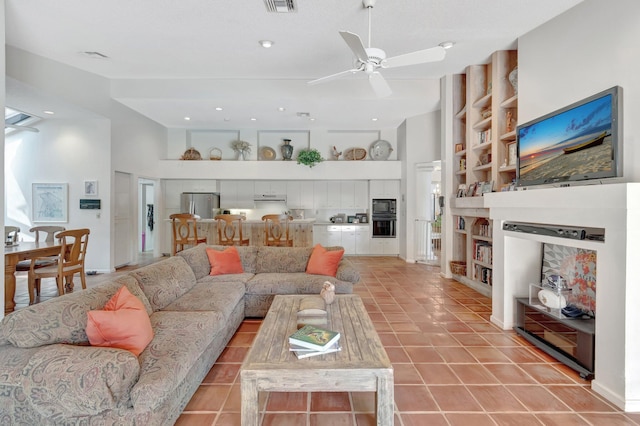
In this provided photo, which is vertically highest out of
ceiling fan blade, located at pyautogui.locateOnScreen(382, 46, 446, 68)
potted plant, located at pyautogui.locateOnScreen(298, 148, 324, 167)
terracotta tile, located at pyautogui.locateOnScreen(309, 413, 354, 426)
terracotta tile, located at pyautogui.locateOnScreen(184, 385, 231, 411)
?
ceiling fan blade, located at pyautogui.locateOnScreen(382, 46, 446, 68)

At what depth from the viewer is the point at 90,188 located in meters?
5.81

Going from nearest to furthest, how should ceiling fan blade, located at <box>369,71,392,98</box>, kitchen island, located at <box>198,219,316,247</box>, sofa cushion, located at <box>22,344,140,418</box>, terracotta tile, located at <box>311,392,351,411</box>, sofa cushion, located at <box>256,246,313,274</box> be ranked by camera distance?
sofa cushion, located at <box>22,344,140,418</box> < terracotta tile, located at <box>311,392,351,411</box> < ceiling fan blade, located at <box>369,71,392,98</box> < sofa cushion, located at <box>256,246,313,274</box> < kitchen island, located at <box>198,219,316,247</box>

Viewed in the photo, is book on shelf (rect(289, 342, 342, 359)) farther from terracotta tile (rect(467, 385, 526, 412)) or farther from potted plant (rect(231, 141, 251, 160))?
potted plant (rect(231, 141, 251, 160))

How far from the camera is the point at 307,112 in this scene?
20.9 ft

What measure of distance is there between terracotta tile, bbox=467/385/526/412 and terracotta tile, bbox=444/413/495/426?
0.10 meters

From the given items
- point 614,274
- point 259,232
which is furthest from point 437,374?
point 259,232

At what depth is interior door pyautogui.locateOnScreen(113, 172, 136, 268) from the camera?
6.12 metres

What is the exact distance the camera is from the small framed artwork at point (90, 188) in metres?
5.80

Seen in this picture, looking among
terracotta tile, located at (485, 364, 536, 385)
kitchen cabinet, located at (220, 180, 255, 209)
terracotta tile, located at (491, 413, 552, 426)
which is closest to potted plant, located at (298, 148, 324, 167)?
kitchen cabinet, located at (220, 180, 255, 209)

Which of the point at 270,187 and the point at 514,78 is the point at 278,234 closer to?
the point at 270,187

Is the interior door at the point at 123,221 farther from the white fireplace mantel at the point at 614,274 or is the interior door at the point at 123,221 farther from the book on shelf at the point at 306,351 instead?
the white fireplace mantel at the point at 614,274

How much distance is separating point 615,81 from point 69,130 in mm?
7709

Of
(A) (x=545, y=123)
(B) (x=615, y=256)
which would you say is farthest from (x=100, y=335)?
(A) (x=545, y=123)

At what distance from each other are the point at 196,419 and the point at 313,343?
84 centimetres
